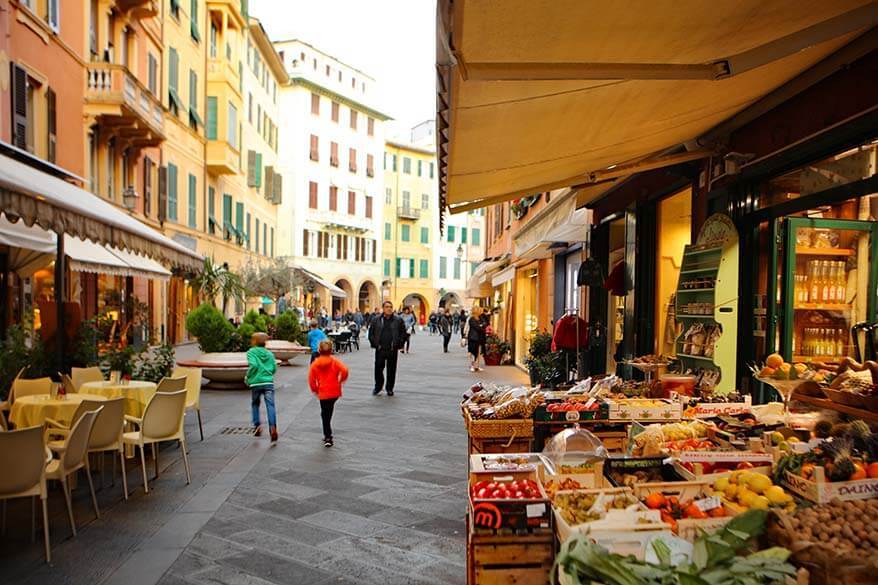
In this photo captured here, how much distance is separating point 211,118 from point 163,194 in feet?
20.2

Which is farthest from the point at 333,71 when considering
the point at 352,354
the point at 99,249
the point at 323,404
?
the point at 323,404

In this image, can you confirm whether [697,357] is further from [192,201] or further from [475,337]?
[192,201]

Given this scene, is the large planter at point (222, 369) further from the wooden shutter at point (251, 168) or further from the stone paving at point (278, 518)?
the wooden shutter at point (251, 168)

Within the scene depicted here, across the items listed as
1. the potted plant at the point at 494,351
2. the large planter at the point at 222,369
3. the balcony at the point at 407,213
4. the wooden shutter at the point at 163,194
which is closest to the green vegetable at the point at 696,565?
the large planter at the point at 222,369

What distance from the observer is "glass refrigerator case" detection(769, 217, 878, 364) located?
5742mm

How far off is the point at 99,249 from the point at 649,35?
41.1 ft

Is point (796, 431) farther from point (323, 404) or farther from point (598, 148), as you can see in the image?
point (323, 404)

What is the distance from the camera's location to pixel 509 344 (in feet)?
67.5

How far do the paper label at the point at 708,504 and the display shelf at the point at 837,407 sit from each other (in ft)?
4.46

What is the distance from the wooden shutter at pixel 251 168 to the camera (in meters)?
32.4

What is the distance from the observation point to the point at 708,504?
3057mm

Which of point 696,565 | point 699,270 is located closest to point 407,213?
point 699,270

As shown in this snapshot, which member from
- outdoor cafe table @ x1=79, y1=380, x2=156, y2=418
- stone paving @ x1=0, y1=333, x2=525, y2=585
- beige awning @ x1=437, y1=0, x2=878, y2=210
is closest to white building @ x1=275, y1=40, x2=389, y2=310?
stone paving @ x1=0, y1=333, x2=525, y2=585

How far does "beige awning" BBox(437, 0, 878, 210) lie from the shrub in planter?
10.7m
